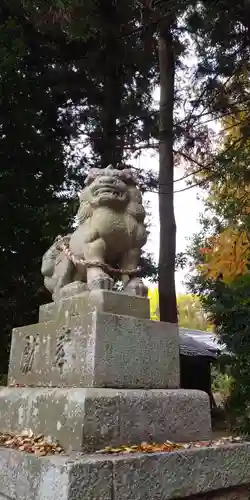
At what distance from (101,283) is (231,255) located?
5.03 m

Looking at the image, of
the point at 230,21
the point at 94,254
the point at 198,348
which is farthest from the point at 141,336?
the point at 198,348

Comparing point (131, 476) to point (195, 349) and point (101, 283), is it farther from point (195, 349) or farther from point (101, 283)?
point (195, 349)

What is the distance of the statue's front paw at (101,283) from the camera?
8.67 feet

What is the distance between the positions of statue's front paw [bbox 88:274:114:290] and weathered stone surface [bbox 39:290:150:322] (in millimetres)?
57

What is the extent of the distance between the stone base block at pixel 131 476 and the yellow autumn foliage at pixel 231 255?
14.6 feet

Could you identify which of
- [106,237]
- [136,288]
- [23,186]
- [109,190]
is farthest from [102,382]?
[23,186]

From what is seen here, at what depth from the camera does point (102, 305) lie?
8.25ft

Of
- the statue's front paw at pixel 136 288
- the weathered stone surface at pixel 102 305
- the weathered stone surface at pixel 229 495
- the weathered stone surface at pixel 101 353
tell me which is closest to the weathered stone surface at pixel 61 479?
the weathered stone surface at pixel 101 353

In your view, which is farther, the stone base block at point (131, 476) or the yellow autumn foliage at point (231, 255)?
the yellow autumn foliage at point (231, 255)

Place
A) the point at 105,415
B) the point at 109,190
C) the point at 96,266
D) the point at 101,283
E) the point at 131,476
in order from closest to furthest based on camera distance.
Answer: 1. the point at 131,476
2. the point at 105,415
3. the point at 101,283
4. the point at 96,266
5. the point at 109,190

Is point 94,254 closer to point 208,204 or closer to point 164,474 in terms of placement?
point 164,474

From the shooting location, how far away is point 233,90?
7.00 metres

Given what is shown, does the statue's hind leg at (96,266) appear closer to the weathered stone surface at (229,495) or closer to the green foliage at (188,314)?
the weathered stone surface at (229,495)

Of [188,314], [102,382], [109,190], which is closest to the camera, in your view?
[102,382]
